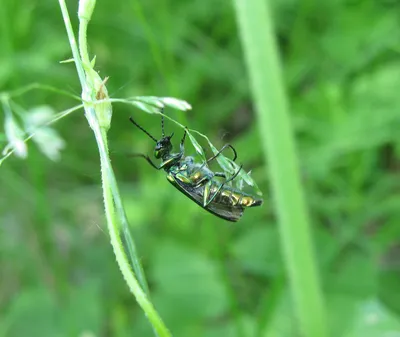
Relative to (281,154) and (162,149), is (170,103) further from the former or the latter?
(281,154)

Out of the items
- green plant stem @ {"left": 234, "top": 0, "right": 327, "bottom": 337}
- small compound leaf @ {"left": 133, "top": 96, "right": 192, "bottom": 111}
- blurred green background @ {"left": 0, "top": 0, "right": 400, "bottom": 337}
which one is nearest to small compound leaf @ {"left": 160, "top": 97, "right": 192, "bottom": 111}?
small compound leaf @ {"left": 133, "top": 96, "right": 192, "bottom": 111}

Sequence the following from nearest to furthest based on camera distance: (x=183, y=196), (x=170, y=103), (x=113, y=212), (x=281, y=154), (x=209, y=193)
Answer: (x=113, y=212), (x=170, y=103), (x=209, y=193), (x=281, y=154), (x=183, y=196)

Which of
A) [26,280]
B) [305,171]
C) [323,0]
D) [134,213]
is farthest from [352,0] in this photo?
[26,280]

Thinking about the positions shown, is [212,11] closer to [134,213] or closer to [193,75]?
[193,75]

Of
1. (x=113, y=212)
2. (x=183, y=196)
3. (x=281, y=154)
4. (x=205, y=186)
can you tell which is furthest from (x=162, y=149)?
(x=183, y=196)

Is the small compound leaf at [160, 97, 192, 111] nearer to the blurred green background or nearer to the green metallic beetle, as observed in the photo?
the green metallic beetle

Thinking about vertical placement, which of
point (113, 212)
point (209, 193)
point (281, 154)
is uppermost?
point (281, 154)

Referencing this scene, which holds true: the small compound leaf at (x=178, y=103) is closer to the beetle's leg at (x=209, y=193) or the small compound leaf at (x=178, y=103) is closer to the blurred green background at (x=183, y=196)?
the beetle's leg at (x=209, y=193)
